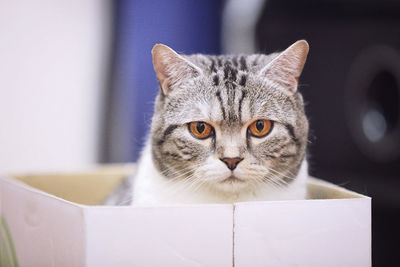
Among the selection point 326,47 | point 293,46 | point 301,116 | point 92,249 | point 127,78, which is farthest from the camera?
point 127,78

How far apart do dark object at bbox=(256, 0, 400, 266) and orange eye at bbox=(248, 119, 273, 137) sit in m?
0.65

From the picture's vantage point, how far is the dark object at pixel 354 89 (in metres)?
1.50

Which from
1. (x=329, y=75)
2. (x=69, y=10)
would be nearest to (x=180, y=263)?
(x=329, y=75)

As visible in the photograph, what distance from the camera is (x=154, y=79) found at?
4.27 ft

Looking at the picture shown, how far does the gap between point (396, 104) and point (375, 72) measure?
13 cm

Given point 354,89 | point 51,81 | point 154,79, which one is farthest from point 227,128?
point 51,81

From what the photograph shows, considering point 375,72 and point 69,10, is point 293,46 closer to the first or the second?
point 375,72

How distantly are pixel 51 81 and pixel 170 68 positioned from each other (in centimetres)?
138

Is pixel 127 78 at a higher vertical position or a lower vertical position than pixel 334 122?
higher

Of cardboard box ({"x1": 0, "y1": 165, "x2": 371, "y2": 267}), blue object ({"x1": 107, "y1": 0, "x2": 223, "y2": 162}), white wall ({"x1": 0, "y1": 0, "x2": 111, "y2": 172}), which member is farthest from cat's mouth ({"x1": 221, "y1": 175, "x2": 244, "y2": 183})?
white wall ({"x1": 0, "y1": 0, "x2": 111, "y2": 172})

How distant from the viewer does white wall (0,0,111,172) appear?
79.1 inches

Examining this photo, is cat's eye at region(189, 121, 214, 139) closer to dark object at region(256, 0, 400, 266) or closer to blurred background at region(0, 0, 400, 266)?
blurred background at region(0, 0, 400, 266)

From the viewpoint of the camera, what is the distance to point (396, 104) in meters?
1.60

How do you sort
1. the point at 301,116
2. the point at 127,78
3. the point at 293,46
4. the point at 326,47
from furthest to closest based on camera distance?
1. the point at 127,78
2. the point at 326,47
3. the point at 301,116
4. the point at 293,46
